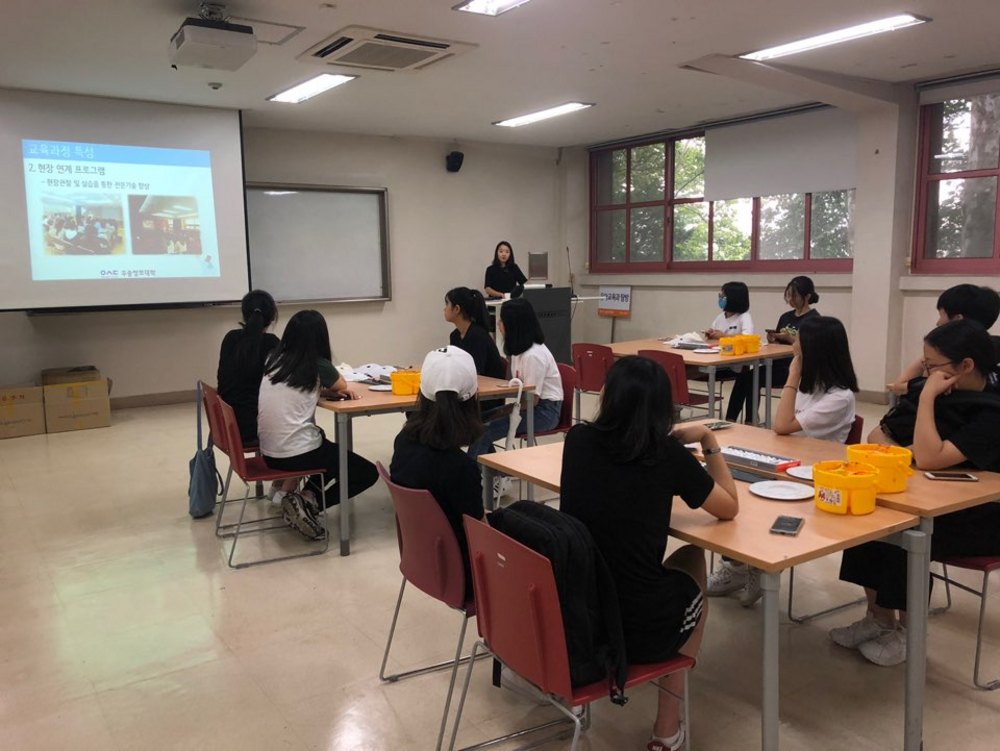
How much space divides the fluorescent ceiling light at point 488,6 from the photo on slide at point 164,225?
147 inches

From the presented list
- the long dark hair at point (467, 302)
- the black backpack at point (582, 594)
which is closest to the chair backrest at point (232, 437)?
the long dark hair at point (467, 302)

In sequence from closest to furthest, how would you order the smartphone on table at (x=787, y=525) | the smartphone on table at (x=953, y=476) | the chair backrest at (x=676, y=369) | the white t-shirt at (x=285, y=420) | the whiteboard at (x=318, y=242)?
the smartphone on table at (x=787, y=525)
the smartphone on table at (x=953, y=476)
the white t-shirt at (x=285, y=420)
the chair backrest at (x=676, y=369)
the whiteboard at (x=318, y=242)

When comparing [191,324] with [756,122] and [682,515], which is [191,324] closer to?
[756,122]

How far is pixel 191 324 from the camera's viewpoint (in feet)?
25.0

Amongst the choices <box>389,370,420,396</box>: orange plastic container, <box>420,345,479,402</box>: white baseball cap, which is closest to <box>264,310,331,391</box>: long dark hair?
<box>389,370,420,396</box>: orange plastic container

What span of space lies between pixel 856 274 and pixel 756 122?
196 cm

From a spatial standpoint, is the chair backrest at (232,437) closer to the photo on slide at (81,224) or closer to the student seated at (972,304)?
the student seated at (972,304)

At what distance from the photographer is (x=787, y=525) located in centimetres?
194

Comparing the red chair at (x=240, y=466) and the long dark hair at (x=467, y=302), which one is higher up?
the long dark hair at (x=467, y=302)

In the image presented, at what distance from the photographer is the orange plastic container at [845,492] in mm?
2010

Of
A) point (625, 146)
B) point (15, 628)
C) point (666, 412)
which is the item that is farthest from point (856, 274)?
point (15, 628)

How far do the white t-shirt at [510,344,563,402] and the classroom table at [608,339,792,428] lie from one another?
63 centimetres

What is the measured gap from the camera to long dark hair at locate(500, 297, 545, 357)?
430 centimetres

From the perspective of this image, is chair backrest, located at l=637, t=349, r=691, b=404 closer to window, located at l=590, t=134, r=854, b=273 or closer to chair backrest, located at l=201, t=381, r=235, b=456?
chair backrest, located at l=201, t=381, r=235, b=456
